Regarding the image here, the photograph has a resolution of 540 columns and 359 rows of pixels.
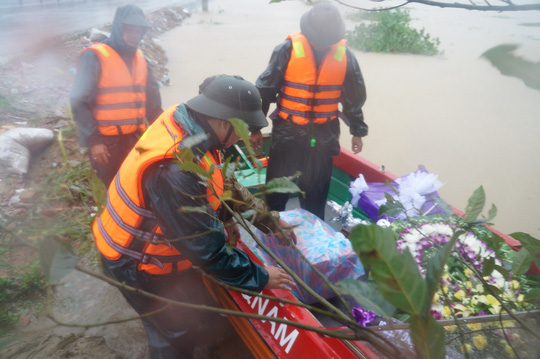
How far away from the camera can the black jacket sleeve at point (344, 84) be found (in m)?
3.07

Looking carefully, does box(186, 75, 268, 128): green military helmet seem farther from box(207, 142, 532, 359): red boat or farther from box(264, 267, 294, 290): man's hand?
box(207, 142, 532, 359): red boat

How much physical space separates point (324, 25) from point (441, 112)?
8214mm

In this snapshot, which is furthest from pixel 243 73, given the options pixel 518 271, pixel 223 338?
pixel 518 271

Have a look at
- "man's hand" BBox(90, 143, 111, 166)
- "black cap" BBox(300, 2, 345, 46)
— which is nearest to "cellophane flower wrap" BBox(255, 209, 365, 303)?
"black cap" BBox(300, 2, 345, 46)

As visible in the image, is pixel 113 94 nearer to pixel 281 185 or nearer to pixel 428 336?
pixel 281 185

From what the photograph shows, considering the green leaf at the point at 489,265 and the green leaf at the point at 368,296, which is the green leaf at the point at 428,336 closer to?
the green leaf at the point at 368,296

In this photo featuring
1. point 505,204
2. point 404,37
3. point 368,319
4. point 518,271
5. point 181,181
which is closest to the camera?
point 518,271

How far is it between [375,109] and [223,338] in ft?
28.8

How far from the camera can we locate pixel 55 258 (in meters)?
0.57

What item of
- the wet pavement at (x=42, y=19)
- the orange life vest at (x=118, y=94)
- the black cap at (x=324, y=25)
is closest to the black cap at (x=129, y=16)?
the orange life vest at (x=118, y=94)

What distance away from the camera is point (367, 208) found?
3.11m

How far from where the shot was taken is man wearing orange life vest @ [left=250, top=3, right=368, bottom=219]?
9.95 ft

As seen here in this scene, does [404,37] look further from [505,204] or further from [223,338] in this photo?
[223,338]

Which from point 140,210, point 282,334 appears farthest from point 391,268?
point 282,334
